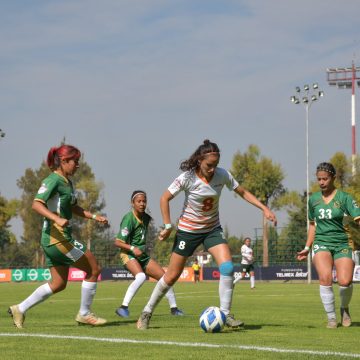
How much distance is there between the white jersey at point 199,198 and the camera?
408 inches

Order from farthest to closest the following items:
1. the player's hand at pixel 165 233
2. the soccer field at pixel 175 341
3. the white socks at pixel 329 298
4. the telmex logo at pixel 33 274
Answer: the telmex logo at pixel 33 274, the white socks at pixel 329 298, the player's hand at pixel 165 233, the soccer field at pixel 175 341

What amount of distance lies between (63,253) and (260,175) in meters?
66.0

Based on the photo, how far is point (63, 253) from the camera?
34.8 feet

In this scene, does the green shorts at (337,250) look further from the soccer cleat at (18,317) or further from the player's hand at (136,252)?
the soccer cleat at (18,317)

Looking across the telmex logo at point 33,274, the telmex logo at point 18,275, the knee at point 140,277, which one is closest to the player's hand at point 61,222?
the knee at point 140,277

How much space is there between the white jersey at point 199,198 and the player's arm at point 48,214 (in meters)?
1.35

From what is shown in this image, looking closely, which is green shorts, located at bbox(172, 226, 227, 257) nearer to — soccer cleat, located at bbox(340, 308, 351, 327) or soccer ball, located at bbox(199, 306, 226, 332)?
soccer ball, located at bbox(199, 306, 226, 332)

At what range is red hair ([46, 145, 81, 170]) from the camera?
1078cm

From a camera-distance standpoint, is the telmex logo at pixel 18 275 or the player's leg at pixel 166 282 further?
the telmex logo at pixel 18 275

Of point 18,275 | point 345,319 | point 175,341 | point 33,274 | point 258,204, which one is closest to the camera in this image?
point 175,341

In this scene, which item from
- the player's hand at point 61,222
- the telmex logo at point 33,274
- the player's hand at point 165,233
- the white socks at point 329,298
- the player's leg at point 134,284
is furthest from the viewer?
the telmex logo at point 33,274

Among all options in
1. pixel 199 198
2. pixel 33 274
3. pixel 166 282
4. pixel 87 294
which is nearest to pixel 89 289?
pixel 87 294

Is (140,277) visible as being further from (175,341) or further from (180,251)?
(175,341)

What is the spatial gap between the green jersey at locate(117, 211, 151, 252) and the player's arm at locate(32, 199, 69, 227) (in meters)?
3.60
